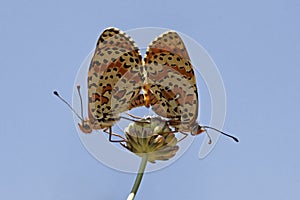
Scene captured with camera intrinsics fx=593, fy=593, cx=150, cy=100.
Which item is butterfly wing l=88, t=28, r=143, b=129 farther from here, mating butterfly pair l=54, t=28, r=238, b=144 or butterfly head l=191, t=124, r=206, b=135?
butterfly head l=191, t=124, r=206, b=135

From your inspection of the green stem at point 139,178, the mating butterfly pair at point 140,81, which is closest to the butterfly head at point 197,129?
the mating butterfly pair at point 140,81

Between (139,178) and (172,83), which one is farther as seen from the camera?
(172,83)

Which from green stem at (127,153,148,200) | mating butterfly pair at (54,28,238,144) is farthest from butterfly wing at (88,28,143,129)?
green stem at (127,153,148,200)

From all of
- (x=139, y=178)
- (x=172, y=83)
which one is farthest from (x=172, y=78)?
(x=139, y=178)

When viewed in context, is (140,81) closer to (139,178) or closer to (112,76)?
(112,76)

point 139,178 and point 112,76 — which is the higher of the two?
point 112,76

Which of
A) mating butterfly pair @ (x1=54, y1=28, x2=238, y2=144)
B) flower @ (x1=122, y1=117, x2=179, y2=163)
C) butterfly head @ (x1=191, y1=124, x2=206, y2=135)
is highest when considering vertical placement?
mating butterfly pair @ (x1=54, y1=28, x2=238, y2=144)

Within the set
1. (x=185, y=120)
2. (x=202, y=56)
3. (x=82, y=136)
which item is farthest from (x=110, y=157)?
(x=202, y=56)
